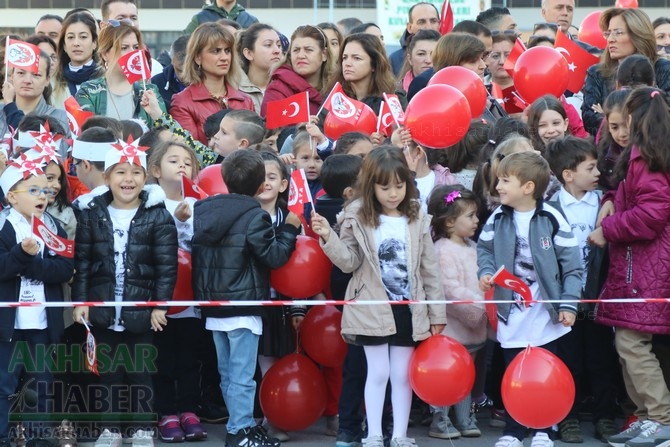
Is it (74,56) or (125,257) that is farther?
(74,56)

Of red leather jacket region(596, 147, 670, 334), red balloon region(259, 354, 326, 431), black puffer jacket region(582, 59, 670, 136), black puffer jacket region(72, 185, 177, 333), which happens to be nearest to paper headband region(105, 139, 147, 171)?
black puffer jacket region(72, 185, 177, 333)

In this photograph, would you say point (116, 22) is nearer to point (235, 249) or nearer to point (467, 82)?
point (467, 82)

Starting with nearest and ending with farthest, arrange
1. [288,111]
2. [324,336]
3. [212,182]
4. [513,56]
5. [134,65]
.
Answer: [324,336], [212,182], [288,111], [134,65], [513,56]

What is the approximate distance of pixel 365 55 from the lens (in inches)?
370

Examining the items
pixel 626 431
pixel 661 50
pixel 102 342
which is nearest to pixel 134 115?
pixel 102 342

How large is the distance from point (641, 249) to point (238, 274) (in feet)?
8.00

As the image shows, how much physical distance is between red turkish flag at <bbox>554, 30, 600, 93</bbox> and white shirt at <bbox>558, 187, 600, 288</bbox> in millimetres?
2371

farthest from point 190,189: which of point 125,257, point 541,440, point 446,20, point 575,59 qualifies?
point 446,20

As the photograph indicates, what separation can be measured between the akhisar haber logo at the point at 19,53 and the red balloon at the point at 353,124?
2.18m

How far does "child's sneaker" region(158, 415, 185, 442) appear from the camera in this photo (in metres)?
7.72

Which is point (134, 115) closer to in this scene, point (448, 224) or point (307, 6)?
point (448, 224)

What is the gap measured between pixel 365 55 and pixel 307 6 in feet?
93.9

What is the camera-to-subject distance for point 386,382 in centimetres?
736

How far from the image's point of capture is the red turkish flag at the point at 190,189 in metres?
7.79
